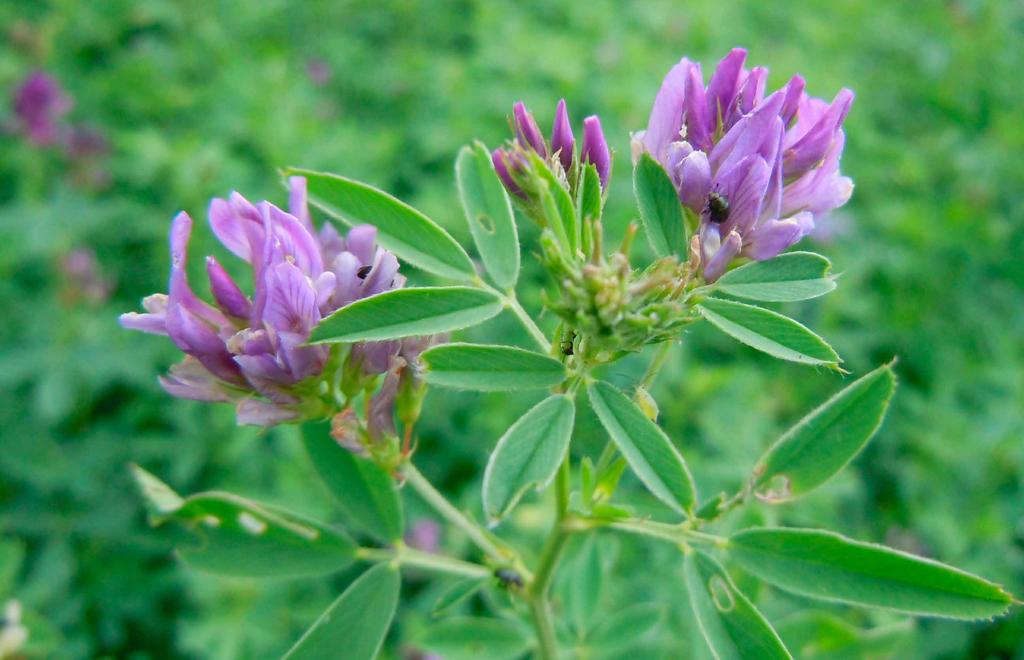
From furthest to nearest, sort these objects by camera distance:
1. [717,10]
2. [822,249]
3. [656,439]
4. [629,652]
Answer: [717,10]
[822,249]
[629,652]
[656,439]

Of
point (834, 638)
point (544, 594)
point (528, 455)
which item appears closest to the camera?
point (528, 455)

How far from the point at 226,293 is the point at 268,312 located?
0.11m

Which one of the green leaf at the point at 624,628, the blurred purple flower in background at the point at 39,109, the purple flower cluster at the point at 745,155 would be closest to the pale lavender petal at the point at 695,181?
the purple flower cluster at the point at 745,155

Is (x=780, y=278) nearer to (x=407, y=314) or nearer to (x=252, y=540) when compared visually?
(x=407, y=314)

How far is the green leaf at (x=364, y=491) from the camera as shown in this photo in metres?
1.39

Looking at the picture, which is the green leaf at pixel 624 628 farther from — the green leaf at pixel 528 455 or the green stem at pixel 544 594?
the green leaf at pixel 528 455

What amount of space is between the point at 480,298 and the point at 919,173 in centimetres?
326

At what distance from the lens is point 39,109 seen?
350 centimetres

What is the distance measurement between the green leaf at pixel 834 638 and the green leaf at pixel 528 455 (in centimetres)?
91

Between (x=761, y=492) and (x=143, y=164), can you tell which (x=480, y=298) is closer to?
(x=761, y=492)

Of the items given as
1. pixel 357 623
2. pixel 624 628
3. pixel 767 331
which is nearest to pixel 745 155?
pixel 767 331

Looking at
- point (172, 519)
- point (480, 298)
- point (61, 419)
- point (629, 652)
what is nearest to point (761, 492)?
point (480, 298)

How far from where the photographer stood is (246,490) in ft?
9.16

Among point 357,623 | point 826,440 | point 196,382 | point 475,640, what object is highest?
point 826,440
